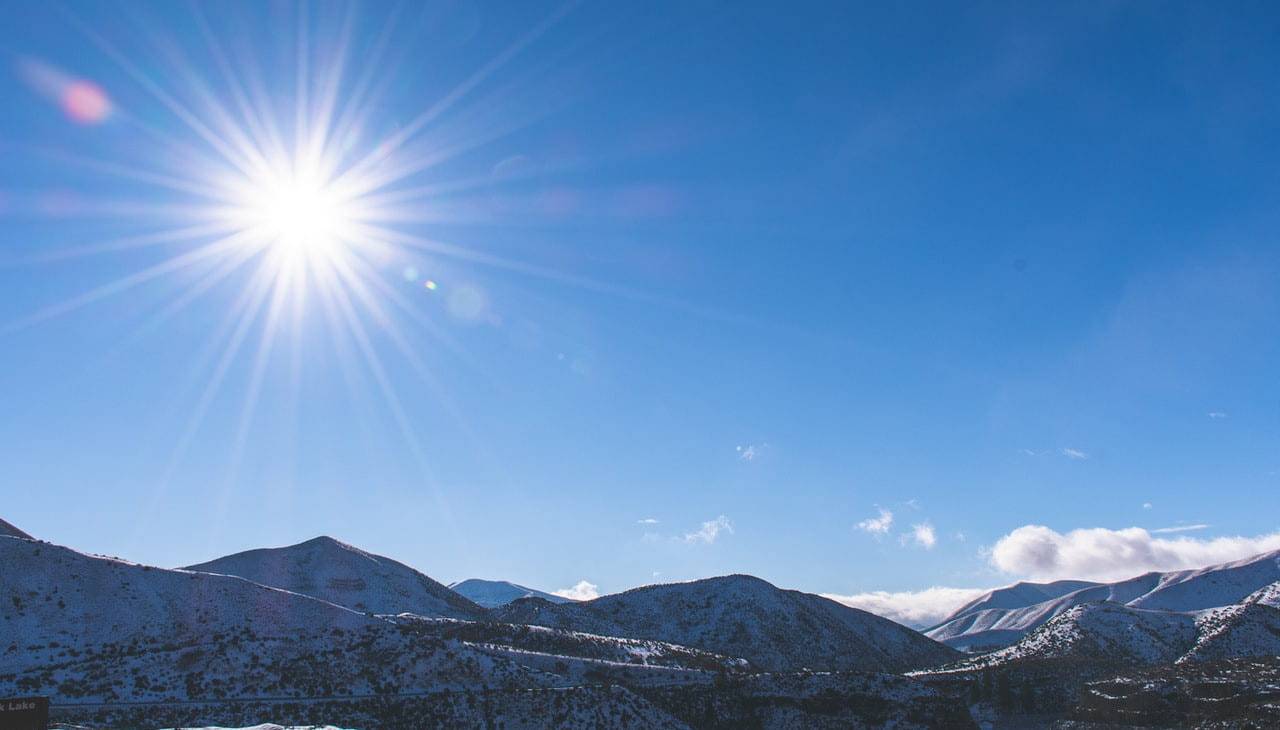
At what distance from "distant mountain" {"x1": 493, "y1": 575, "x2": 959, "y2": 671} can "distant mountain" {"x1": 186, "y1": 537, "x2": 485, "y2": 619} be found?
13.1 meters

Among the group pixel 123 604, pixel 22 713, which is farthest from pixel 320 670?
pixel 22 713

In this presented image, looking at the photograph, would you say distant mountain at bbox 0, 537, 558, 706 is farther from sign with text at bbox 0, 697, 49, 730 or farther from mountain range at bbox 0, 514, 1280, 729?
sign with text at bbox 0, 697, 49, 730

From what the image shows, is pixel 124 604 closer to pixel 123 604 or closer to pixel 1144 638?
pixel 123 604

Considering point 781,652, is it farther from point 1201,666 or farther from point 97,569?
point 97,569

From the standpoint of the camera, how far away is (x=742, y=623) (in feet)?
460

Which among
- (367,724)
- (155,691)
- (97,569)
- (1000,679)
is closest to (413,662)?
(367,724)

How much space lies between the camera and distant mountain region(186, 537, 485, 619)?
132 m

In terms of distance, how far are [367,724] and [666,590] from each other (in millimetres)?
108639

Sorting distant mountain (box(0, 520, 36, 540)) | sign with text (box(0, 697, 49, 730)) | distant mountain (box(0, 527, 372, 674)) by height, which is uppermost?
distant mountain (box(0, 520, 36, 540))

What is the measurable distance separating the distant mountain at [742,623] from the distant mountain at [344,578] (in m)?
13.1

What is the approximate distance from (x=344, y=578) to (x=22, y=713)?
129m

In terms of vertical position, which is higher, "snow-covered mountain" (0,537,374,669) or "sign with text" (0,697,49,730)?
"snow-covered mountain" (0,537,374,669)

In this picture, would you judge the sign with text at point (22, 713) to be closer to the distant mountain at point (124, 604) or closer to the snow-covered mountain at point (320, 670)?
the snow-covered mountain at point (320, 670)

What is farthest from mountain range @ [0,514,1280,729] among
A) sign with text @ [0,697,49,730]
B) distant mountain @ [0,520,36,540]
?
sign with text @ [0,697,49,730]
